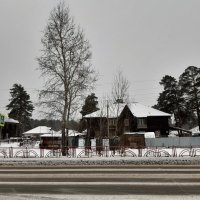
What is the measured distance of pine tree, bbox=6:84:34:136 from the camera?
10831 centimetres

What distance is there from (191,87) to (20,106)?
50105 mm

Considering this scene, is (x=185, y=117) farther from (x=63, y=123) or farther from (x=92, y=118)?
(x=63, y=123)

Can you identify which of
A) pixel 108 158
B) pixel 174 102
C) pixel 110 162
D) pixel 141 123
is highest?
pixel 174 102

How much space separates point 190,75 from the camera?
89625mm

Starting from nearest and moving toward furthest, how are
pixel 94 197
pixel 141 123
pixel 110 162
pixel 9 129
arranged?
pixel 94 197
pixel 110 162
pixel 141 123
pixel 9 129

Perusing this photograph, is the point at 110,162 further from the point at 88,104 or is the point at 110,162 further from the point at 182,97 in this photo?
the point at 182,97

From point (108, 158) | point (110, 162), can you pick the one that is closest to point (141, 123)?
point (108, 158)

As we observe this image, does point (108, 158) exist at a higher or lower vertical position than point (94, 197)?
higher

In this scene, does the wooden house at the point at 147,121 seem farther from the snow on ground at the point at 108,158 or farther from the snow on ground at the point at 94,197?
the snow on ground at the point at 94,197

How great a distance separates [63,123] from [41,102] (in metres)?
3.11

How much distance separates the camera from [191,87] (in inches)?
3457

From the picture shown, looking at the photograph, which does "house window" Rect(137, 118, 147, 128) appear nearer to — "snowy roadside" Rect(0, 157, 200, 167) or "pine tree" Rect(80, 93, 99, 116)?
"pine tree" Rect(80, 93, 99, 116)

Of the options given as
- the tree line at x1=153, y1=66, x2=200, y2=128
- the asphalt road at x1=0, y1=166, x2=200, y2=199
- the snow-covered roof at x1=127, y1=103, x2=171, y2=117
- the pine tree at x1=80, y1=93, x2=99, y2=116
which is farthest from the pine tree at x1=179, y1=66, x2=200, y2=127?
the asphalt road at x1=0, y1=166, x2=200, y2=199

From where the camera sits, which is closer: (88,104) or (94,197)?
(94,197)
